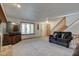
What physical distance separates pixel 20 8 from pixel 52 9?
0.81m

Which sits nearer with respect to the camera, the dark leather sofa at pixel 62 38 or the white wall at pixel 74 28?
the white wall at pixel 74 28

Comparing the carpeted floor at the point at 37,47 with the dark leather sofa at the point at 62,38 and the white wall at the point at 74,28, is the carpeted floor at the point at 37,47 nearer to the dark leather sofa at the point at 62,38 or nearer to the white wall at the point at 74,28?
the dark leather sofa at the point at 62,38

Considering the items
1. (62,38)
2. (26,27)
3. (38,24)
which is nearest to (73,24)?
(62,38)

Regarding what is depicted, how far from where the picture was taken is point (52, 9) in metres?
2.45

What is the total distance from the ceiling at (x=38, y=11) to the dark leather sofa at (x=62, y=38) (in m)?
0.50

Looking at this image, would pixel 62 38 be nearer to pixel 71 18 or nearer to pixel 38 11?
pixel 71 18

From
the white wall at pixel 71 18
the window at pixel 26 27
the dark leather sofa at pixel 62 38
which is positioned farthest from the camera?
the window at pixel 26 27

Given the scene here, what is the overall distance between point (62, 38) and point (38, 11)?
97cm

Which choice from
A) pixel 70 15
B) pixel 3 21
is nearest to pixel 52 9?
pixel 70 15

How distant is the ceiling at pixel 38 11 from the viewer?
226 cm

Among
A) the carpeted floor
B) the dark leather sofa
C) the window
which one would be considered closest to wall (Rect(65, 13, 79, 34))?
the dark leather sofa

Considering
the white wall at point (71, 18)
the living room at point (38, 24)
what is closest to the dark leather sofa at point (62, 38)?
the living room at point (38, 24)

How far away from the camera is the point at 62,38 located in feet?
8.48

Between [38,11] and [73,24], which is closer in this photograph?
[73,24]
